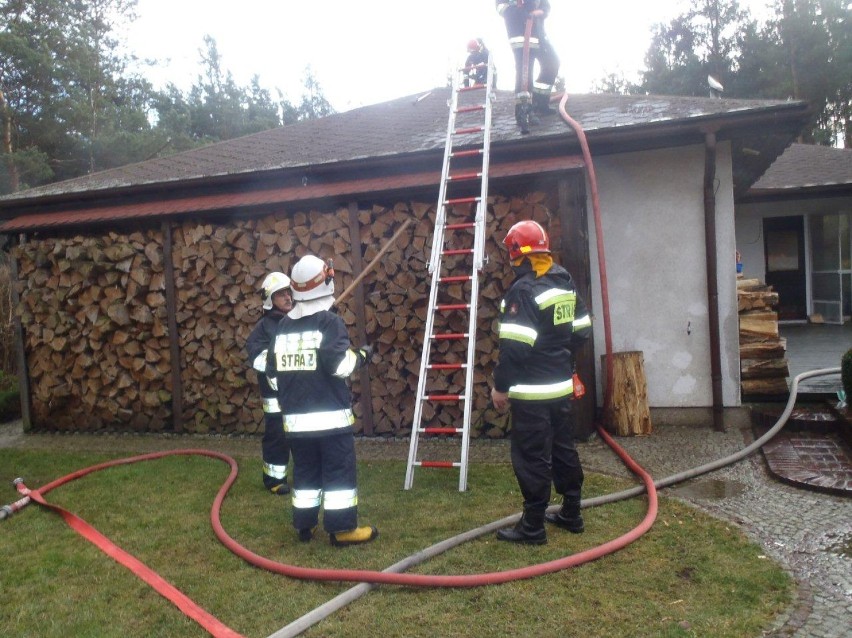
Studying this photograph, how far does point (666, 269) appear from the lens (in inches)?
271

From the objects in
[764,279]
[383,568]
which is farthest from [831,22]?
[383,568]

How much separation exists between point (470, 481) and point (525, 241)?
2.15m

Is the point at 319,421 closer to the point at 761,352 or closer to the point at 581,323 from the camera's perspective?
the point at 581,323

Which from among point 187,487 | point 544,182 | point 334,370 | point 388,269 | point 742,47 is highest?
point 742,47

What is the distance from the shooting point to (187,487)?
5859mm

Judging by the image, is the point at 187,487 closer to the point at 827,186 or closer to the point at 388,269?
the point at 388,269

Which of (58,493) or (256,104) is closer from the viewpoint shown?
(58,493)

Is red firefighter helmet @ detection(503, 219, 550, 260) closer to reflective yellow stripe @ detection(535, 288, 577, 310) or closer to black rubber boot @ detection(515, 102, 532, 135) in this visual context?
reflective yellow stripe @ detection(535, 288, 577, 310)

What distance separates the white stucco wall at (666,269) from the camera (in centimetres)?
673

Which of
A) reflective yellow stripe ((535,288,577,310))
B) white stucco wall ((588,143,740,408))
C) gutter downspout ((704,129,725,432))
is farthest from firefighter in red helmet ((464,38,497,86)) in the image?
reflective yellow stripe ((535,288,577,310))

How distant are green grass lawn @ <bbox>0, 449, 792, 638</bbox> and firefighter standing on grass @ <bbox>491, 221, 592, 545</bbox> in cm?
27

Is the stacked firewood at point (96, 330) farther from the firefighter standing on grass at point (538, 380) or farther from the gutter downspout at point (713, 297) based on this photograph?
the gutter downspout at point (713, 297)

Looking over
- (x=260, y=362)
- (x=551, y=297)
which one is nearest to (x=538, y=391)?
(x=551, y=297)

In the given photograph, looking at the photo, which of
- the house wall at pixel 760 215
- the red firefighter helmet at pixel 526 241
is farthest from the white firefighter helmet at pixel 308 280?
the house wall at pixel 760 215
